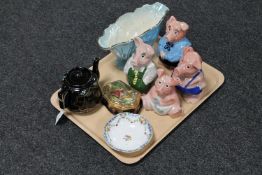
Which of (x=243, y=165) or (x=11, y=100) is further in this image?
(x=11, y=100)

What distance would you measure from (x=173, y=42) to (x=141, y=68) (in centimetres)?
12

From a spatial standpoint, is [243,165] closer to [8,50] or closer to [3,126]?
[3,126]

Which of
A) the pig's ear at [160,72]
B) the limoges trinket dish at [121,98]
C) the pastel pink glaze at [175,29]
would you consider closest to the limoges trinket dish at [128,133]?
the limoges trinket dish at [121,98]

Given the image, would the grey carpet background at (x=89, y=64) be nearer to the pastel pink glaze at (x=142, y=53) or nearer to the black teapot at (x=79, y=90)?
the black teapot at (x=79, y=90)

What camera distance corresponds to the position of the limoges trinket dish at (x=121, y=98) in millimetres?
945

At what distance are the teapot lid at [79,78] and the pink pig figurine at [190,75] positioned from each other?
0.21 m

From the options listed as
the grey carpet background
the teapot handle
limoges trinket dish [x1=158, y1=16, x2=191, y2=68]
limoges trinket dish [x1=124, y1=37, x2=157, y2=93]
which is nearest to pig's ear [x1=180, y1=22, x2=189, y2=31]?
limoges trinket dish [x1=158, y1=16, x2=191, y2=68]

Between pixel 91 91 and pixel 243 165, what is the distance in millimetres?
405

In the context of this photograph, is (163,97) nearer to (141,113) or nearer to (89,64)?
(141,113)

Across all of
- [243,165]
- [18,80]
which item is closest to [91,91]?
[18,80]

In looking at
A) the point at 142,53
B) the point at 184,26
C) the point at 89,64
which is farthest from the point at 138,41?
the point at 89,64

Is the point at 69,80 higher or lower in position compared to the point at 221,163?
higher

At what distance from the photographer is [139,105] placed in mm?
963

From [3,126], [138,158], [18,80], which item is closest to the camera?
[138,158]
